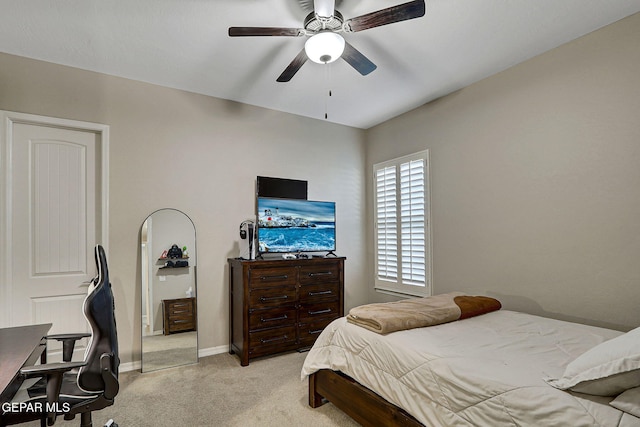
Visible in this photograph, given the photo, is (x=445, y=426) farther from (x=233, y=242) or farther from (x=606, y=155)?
(x=233, y=242)

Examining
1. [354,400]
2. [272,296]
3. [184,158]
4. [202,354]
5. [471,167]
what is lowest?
[202,354]

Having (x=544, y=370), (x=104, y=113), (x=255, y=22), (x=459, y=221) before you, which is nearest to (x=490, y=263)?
(x=459, y=221)

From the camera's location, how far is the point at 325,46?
223cm

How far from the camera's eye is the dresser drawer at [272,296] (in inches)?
135

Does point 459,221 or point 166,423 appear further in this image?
point 459,221

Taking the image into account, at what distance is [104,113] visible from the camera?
3.22 m

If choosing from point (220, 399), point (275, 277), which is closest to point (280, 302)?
point (275, 277)

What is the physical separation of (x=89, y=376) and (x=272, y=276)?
2.00 meters

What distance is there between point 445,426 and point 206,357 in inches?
110

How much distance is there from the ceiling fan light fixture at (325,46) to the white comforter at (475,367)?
1889 millimetres

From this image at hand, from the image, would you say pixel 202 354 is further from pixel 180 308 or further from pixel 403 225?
pixel 403 225

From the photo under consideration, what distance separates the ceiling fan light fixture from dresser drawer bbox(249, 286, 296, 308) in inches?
90.7

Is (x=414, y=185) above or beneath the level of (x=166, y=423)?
above

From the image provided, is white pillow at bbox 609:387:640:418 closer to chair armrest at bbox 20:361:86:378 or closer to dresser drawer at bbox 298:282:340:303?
chair armrest at bbox 20:361:86:378
